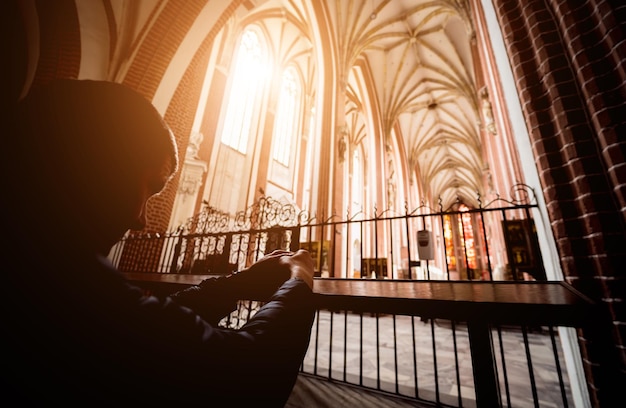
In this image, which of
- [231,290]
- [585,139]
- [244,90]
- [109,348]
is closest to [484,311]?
[231,290]

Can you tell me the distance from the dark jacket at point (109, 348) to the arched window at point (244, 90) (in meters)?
9.56

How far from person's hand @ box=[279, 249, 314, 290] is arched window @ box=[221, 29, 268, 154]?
9.13 metres

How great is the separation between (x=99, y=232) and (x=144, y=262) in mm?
4991

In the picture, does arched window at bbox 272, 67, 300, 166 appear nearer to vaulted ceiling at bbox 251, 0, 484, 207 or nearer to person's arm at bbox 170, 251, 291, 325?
vaulted ceiling at bbox 251, 0, 484, 207

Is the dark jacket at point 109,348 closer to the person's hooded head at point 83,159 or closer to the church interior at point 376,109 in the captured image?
the person's hooded head at point 83,159

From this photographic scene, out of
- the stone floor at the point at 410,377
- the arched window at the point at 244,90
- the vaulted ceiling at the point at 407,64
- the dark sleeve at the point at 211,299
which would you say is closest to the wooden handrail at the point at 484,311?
the dark sleeve at the point at 211,299

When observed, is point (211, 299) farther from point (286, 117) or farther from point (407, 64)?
point (407, 64)

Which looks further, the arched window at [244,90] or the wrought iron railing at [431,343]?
the arched window at [244,90]

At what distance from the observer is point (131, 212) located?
612mm

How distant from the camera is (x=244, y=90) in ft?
33.3

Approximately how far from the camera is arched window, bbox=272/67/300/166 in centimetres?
1192

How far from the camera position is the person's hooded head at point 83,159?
0.47m

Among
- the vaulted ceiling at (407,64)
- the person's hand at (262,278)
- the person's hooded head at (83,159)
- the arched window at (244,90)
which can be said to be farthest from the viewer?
the vaulted ceiling at (407,64)

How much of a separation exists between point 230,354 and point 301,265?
1.57ft
